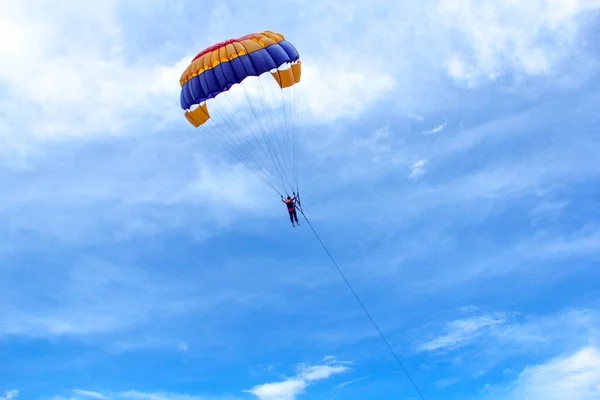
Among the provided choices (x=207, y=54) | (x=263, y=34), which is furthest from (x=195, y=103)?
(x=263, y=34)

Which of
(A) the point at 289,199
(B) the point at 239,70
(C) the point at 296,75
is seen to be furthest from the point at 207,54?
(A) the point at 289,199

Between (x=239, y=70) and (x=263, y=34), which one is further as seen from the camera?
(x=263, y=34)

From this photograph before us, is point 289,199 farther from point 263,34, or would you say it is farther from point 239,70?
point 263,34

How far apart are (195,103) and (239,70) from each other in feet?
12.8

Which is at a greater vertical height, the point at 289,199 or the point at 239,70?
the point at 239,70

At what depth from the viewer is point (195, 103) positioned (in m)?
38.9

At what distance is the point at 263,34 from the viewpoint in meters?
40.3

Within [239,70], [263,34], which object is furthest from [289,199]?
[263,34]

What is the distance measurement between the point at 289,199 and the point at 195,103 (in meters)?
8.87

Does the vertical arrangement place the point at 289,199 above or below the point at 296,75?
below

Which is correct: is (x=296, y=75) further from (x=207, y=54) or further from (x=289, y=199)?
(x=289, y=199)

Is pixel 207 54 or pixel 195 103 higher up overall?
pixel 207 54

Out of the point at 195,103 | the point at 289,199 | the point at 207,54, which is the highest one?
the point at 207,54

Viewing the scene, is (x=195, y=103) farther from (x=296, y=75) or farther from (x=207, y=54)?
(x=296, y=75)
